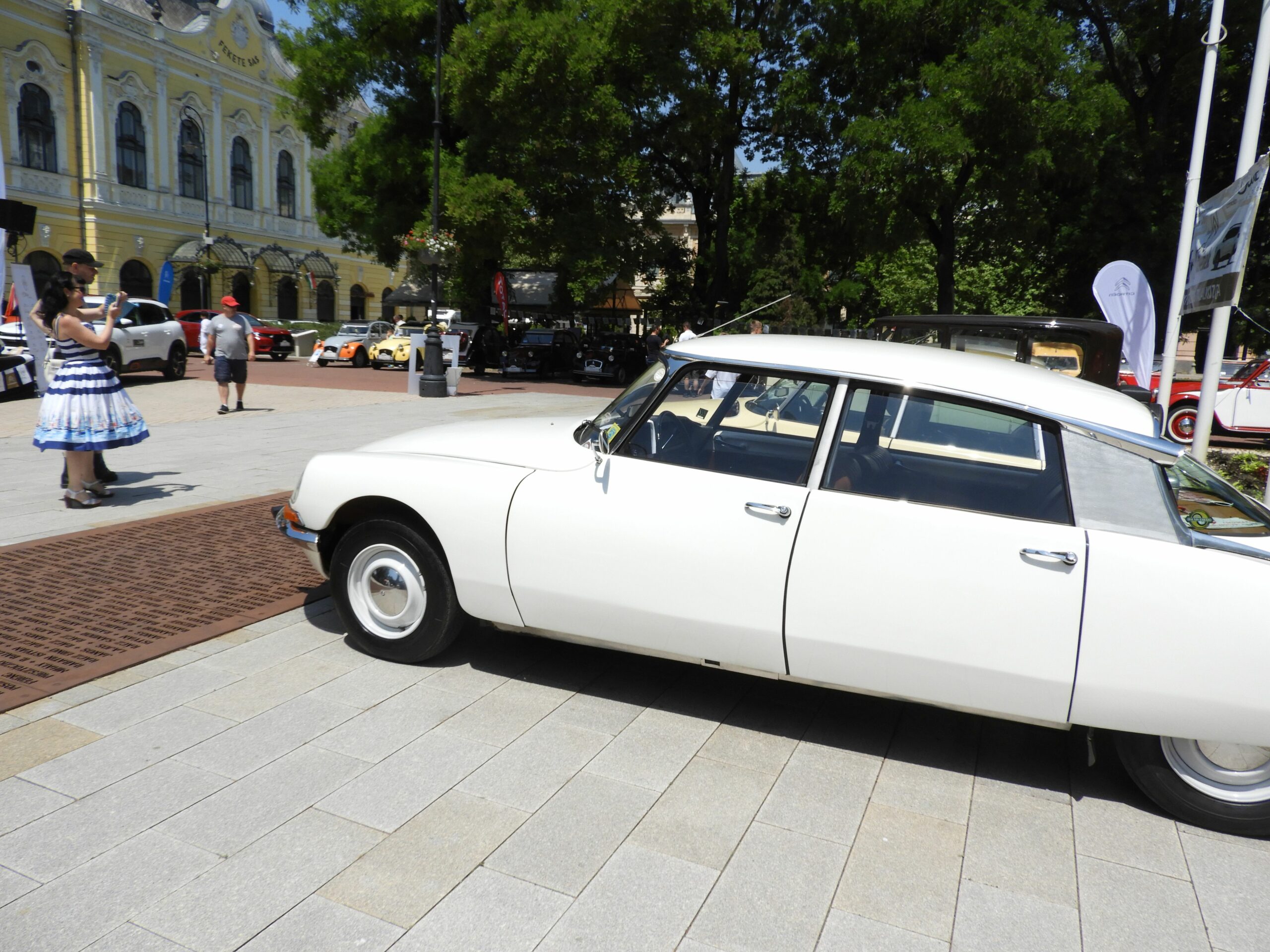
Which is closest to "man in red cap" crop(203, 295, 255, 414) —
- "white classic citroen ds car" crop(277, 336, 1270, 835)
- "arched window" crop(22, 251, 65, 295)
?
"white classic citroen ds car" crop(277, 336, 1270, 835)

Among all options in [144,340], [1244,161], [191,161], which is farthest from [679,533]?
[191,161]

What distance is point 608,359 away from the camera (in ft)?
90.3

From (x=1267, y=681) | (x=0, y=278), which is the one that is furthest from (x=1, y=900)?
(x=0, y=278)

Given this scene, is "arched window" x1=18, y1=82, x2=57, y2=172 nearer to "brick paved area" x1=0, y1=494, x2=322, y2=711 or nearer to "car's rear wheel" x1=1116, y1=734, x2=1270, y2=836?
"brick paved area" x1=0, y1=494, x2=322, y2=711

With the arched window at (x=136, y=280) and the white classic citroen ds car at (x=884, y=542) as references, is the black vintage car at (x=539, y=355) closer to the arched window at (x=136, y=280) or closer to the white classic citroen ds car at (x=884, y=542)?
the white classic citroen ds car at (x=884, y=542)

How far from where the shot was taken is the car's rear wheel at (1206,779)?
3.25 meters

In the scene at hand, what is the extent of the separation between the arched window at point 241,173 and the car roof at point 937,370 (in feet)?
173

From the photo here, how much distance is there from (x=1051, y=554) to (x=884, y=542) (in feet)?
1.81

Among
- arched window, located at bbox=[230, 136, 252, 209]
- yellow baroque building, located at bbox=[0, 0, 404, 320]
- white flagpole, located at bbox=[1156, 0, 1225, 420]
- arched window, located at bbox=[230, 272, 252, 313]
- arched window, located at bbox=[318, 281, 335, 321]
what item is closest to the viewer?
white flagpole, located at bbox=[1156, 0, 1225, 420]

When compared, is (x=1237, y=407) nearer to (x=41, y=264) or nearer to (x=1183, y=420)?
(x=1183, y=420)

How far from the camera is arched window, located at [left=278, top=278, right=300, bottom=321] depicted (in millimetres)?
53156

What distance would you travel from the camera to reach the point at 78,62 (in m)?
41.2

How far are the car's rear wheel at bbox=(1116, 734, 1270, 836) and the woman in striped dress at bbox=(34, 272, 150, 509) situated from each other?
6904mm

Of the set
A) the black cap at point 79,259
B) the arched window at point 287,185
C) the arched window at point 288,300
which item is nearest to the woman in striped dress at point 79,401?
the black cap at point 79,259
